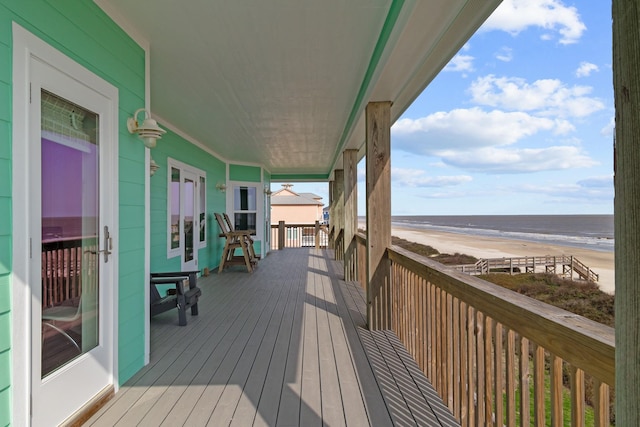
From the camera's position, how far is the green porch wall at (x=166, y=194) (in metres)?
4.83

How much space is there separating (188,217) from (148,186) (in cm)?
343

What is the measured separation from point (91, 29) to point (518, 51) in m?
4.28

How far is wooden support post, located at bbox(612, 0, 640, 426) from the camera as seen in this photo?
66 centimetres

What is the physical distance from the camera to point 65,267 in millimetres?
1970

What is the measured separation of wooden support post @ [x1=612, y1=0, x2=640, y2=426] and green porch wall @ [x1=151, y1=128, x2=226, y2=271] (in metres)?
4.90

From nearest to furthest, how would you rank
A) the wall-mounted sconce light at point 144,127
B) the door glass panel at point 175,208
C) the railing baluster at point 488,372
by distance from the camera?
the railing baluster at point 488,372, the wall-mounted sconce light at point 144,127, the door glass panel at point 175,208

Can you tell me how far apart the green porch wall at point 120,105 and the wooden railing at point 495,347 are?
2.08 metres

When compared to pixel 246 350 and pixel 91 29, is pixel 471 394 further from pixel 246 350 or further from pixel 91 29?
pixel 91 29

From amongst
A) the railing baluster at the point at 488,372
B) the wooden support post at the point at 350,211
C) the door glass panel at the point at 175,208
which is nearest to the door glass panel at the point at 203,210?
the door glass panel at the point at 175,208

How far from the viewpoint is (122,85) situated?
8.05 ft

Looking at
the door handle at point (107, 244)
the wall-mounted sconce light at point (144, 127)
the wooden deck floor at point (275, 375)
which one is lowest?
the wooden deck floor at point (275, 375)

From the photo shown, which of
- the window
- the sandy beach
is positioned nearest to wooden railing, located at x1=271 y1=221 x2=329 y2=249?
the window

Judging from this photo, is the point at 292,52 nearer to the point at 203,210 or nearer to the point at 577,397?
the point at 577,397

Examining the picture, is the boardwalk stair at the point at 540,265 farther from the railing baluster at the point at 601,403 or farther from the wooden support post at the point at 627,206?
the wooden support post at the point at 627,206
